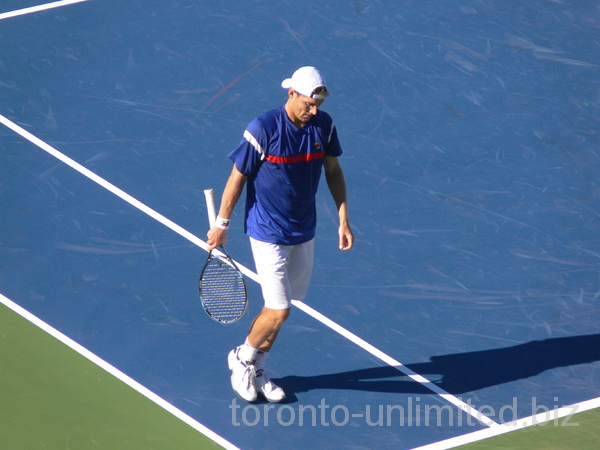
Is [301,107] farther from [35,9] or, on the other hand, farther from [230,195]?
[35,9]

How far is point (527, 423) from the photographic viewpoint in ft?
21.5

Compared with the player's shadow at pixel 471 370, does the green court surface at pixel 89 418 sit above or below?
below

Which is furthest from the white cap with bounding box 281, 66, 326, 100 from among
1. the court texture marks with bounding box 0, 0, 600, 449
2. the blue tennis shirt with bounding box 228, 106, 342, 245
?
the court texture marks with bounding box 0, 0, 600, 449

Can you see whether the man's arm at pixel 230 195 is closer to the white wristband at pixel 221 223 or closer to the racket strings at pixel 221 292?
the white wristband at pixel 221 223

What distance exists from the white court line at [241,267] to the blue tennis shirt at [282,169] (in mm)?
512

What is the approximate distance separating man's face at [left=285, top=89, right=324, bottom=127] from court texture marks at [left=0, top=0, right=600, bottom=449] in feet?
6.92

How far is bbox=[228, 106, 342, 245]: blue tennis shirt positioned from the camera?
6070 millimetres

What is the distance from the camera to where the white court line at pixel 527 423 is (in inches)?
251

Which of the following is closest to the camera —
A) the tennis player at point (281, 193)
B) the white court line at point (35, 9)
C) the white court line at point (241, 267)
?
the tennis player at point (281, 193)

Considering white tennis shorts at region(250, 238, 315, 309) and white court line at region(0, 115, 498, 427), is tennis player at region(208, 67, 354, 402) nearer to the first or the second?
white tennis shorts at region(250, 238, 315, 309)

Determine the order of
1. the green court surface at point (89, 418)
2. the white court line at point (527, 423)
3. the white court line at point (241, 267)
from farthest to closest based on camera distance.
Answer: the white court line at point (241, 267)
the white court line at point (527, 423)
the green court surface at point (89, 418)

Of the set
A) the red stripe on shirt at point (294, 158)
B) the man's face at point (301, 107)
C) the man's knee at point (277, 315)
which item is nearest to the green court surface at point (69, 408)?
the man's knee at point (277, 315)

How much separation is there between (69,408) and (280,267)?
196 centimetres

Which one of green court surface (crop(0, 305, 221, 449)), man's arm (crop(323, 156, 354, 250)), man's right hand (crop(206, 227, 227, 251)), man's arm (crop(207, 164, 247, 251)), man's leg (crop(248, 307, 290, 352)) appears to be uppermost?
man's arm (crop(323, 156, 354, 250))
